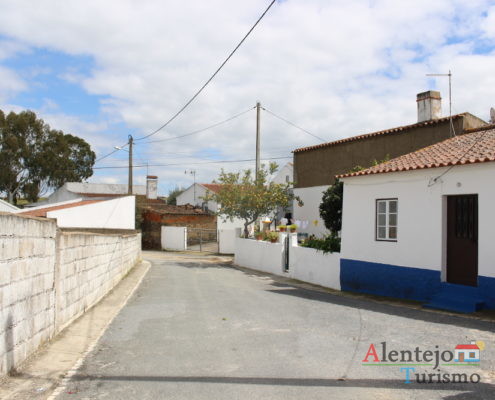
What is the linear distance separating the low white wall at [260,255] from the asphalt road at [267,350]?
30.0 feet

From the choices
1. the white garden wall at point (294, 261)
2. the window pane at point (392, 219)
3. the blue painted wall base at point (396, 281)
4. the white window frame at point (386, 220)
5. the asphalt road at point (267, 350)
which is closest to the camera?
the asphalt road at point (267, 350)

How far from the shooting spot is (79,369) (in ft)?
19.9

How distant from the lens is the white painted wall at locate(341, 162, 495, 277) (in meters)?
10.4

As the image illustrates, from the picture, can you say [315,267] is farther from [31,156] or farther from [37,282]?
[31,156]

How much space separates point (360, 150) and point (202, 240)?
19043 millimetres

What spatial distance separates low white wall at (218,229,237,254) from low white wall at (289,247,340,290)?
16474mm

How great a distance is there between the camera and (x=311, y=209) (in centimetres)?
2819

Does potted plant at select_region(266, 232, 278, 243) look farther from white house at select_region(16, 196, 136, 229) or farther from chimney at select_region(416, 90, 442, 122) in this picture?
white house at select_region(16, 196, 136, 229)

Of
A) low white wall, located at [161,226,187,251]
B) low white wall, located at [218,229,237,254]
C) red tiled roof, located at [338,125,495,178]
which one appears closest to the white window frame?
red tiled roof, located at [338,125,495,178]

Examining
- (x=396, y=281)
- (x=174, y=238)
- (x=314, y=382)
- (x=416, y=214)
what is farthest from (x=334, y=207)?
(x=174, y=238)

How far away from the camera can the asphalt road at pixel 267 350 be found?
5.15m

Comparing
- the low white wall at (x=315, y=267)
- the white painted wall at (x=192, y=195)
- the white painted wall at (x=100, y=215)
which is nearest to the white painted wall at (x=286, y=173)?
the white painted wall at (x=192, y=195)

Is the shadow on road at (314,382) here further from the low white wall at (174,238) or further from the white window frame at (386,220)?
the low white wall at (174,238)

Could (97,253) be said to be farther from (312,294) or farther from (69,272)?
(312,294)
